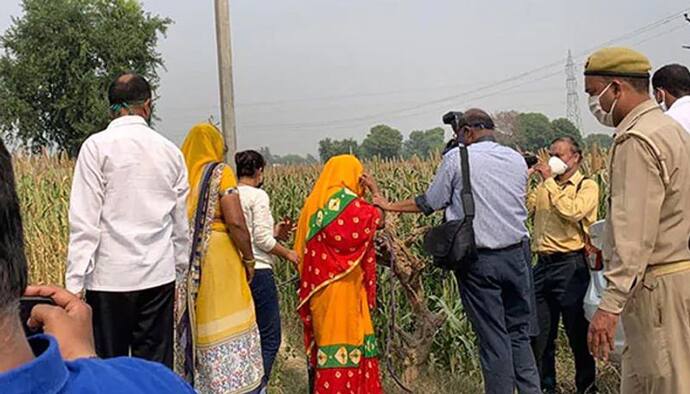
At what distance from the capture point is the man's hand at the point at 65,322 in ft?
4.42

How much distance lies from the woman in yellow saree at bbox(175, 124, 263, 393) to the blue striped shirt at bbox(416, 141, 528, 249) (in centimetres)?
131

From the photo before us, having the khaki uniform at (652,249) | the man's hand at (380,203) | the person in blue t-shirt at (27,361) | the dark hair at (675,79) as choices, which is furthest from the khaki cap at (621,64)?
the person in blue t-shirt at (27,361)

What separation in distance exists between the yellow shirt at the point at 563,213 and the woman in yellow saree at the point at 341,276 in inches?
49.7

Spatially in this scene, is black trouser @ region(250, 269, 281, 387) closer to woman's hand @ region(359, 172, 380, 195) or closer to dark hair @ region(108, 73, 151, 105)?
woman's hand @ region(359, 172, 380, 195)

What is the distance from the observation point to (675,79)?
4441mm

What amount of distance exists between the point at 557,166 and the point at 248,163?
2216 mm

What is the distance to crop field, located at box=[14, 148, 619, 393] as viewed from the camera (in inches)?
227

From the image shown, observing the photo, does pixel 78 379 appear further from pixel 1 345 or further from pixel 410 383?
pixel 410 383

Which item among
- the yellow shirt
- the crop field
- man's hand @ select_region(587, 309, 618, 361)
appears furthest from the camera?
the crop field

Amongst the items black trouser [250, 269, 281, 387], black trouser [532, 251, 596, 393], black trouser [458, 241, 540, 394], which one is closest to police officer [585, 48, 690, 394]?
black trouser [458, 241, 540, 394]

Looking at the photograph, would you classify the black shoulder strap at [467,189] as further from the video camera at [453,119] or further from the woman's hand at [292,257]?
the woman's hand at [292,257]

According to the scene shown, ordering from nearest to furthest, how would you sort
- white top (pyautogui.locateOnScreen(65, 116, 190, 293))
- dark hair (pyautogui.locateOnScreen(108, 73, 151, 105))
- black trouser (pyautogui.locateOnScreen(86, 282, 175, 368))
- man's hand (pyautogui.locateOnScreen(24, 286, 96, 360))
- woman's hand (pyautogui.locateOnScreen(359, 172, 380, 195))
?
1. man's hand (pyautogui.locateOnScreen(24, 286, 96, 360))
2. white top (pyautogui.locateOnScreen(65, 116, 190, 293))
3. black trouser (pyautogui.locateOnScreen(86, 282, 175, 368))
4. dark hair (pyautogui.locateOnScreen(108, 73, 151, 105))
5. woman's hand (pyautogui.locateOnScreen(359, 172, 380, 195))

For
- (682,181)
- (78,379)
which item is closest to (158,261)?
(682,181)

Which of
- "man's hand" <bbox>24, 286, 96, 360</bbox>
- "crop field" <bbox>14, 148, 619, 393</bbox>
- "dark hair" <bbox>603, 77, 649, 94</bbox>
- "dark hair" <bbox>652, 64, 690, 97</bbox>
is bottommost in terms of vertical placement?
"crop field" <bbox>14, 148, 619, 393</bbox>
